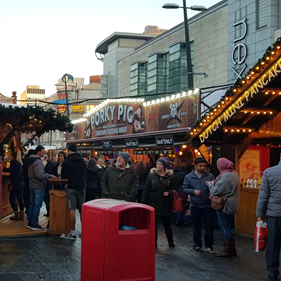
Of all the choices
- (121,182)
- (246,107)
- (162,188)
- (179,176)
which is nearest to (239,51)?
(179,176)

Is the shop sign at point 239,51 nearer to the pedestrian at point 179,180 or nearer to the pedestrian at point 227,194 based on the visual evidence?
the pedestrian at point 179,180

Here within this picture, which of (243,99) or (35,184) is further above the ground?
(243,99)

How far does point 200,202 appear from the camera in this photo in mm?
9367

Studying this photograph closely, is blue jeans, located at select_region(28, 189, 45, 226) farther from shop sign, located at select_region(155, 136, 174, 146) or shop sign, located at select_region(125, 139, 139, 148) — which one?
shop sign, located at select_region(125, 139, 139, 148)

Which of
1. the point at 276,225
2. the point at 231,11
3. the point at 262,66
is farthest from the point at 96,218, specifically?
the point at 231,11

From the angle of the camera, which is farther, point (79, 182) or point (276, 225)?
point (79, 182)

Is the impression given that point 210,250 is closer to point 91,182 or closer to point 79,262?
point 79,262

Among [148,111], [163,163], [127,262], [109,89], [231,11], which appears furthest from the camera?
[109,89]

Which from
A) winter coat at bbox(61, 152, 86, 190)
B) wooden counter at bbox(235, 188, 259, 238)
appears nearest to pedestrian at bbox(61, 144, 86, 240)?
winter coat at bbox(61, 152, 86, 190)

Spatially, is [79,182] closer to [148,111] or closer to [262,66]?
[262,66]

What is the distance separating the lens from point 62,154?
1285 centimetres

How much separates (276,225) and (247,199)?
4.67 m

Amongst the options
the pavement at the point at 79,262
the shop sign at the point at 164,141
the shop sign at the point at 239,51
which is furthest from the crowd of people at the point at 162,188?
the shop sign at the point at 239,51

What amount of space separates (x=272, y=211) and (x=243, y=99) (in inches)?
167
